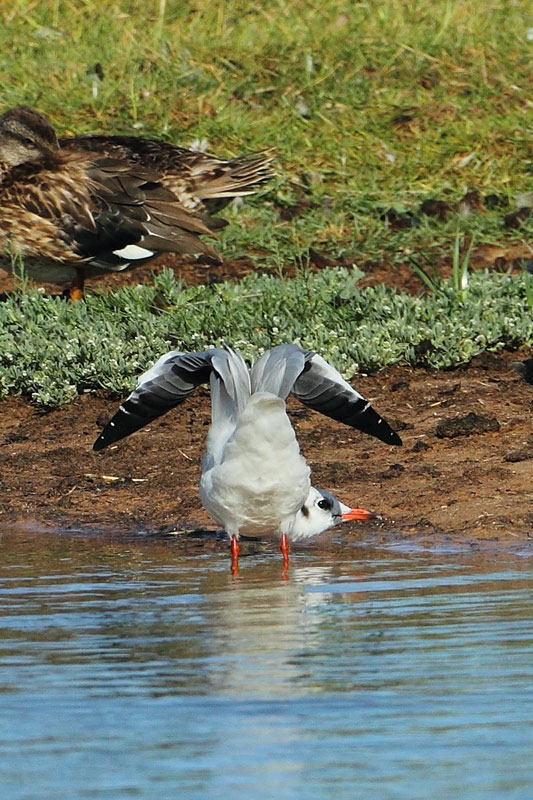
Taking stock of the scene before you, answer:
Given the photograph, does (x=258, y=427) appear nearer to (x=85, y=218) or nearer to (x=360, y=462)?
(x=360, y=462)

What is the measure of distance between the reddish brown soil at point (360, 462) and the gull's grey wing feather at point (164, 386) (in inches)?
27.6

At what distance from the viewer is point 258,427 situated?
19.3 feet

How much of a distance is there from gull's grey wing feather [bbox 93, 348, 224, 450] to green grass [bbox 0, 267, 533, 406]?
169 cm

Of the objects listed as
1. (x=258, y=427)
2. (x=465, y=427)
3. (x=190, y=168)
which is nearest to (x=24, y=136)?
(x=190, y=168)

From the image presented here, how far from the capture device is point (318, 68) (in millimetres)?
12984

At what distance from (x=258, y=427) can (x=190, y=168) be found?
18.1 feet

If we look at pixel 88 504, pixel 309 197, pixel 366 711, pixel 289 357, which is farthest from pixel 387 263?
pixel 366 711

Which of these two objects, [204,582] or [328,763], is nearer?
[328,763]

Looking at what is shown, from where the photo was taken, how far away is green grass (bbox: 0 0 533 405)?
329 inches

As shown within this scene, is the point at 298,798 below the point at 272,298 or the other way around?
the other way around

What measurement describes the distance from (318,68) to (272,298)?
462 cm

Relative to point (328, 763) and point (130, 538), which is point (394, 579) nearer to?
point (130, 538)

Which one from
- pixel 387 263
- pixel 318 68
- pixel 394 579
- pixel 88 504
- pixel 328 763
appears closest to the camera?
pixel 328 763

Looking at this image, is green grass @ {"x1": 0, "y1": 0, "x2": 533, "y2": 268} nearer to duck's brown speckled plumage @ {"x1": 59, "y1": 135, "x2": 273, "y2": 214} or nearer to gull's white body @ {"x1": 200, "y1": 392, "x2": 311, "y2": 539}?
duck's brown speckled plumage @ {"x1": 59, "y1": 135, "x2": 273, "y2": 214}
